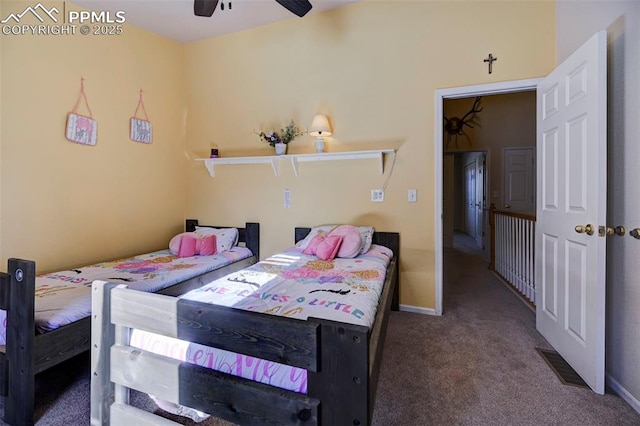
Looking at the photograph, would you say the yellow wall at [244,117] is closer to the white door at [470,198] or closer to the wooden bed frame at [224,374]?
the wooden bed frame at [224,374]

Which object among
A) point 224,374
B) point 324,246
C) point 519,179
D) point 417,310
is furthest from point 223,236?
point 519,179

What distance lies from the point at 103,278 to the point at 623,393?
3278 mm

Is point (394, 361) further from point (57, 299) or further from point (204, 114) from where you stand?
point (204, 114)

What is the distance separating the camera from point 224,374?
3.39 ft

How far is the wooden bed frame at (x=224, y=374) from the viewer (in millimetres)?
860

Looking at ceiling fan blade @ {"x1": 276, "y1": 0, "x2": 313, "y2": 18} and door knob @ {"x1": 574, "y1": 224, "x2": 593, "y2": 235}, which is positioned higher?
ceiling fan blade @ {"x1": 276, "y1": 0, "x2": 313, "y2": 18}

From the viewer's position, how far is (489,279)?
155 inches

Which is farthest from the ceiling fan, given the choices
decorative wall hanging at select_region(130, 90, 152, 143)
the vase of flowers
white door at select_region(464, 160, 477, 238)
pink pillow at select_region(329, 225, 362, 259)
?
white door at select_region(464, 160, 477, 238)

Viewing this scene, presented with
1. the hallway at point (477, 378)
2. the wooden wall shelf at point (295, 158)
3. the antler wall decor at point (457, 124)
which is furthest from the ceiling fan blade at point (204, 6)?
the antler wall decor at point (457, 124)

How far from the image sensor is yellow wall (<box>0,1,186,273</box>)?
2.28 meters

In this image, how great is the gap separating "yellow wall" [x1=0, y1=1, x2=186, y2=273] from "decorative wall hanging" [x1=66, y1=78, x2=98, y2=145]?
38 millimetres

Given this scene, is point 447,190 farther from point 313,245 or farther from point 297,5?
point 297,5

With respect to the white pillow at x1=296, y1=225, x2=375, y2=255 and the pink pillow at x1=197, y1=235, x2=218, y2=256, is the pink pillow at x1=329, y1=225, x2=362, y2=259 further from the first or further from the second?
the pink pillow at x1=197, y1=235, x2=218, y2=256

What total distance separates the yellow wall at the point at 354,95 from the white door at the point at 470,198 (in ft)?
15.4
